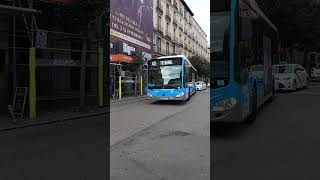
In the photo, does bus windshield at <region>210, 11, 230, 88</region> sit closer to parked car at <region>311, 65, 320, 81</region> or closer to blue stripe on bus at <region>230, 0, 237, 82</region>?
blue stripe on bus at <region>230, 0, 237, 82</region>

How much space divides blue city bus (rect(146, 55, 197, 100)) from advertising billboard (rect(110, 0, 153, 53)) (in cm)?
790

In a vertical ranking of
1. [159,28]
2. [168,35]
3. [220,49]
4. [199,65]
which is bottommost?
[220,49]

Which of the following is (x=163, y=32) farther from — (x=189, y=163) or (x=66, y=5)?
(x=189, y=163)

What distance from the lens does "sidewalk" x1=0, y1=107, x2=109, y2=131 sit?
12.2m

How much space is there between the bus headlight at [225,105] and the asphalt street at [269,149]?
28.2 inches

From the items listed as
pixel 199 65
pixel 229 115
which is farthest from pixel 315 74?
pixel 229 115

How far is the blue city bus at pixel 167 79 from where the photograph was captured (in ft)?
63.9

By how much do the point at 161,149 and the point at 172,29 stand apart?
5264 centimetres

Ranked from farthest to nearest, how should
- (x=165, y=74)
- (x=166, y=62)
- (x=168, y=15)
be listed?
1. (x=168, y=15)
2. (x=165, y=74)
3. (x=166, y=62)

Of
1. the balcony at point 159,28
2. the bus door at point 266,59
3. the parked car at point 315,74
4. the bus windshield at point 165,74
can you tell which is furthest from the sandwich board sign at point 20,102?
the balcony at point 159,28

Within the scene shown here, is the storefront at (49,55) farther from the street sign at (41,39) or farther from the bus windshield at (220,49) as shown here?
the bus windshield at (220,49)

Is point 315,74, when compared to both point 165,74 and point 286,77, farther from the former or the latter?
point 165,74

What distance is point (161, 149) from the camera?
25.4 ft

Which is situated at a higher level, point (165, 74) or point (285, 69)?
point (285, 69)
